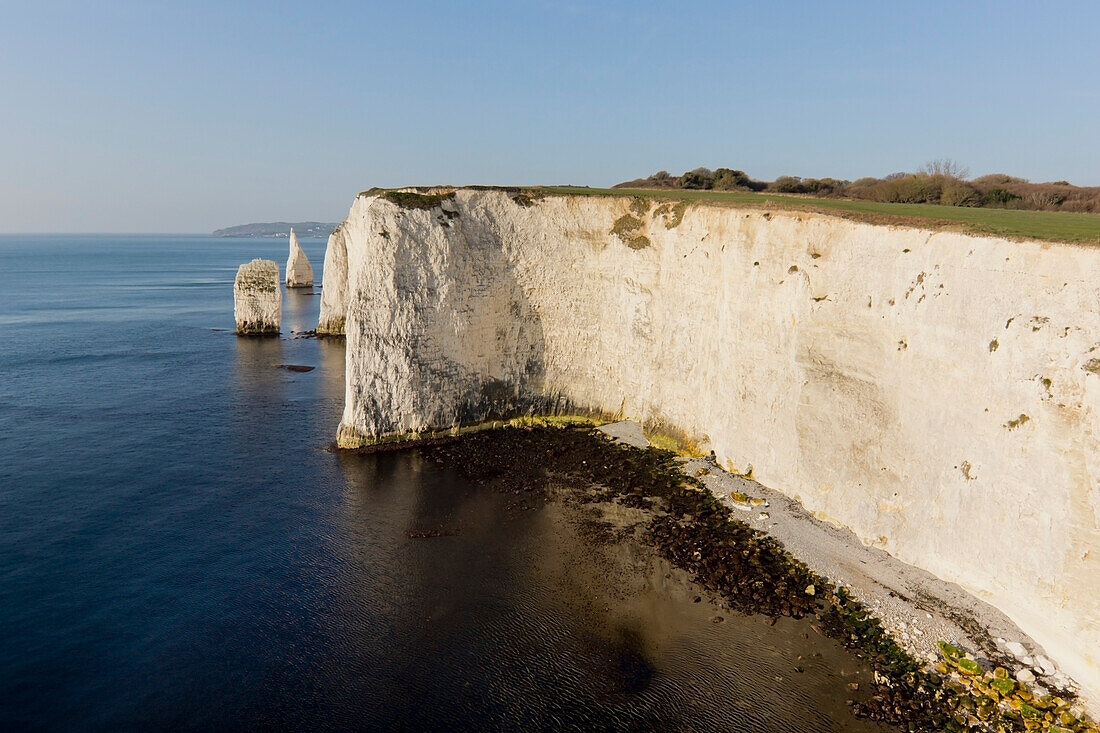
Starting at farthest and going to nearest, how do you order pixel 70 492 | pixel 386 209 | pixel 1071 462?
pixel 386 209 < pixel 70 492 < pixel 1071 462

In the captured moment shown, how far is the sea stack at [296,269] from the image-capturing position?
9331 cm

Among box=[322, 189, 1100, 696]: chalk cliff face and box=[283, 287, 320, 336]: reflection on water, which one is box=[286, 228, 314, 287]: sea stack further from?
box=[322, 189, 1100, 696]: chalk cliff face

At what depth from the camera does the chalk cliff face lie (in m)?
15.2

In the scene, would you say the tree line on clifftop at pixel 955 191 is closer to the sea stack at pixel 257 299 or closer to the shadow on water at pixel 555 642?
the shadow on water at pixel 555 642

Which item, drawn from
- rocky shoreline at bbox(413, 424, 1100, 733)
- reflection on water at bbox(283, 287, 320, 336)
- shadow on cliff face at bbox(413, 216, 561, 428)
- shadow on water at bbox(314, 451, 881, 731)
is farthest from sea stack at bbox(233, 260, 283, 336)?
shadow on water at bbox(314, 451, 881, 731)

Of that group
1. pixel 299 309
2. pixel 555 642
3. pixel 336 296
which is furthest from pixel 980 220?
→ pixel 299 309

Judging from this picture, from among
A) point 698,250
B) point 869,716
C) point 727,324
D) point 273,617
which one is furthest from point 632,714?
point 698,250

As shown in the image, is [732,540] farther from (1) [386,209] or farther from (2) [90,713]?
(1) [386,209]

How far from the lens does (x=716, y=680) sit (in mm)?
15102

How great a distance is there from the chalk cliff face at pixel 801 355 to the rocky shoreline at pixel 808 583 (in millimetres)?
1072

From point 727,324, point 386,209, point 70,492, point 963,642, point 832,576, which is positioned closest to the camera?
point 963,642

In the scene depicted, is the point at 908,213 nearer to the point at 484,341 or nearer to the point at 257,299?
the point at 484,341

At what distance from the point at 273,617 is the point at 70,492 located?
533 inches

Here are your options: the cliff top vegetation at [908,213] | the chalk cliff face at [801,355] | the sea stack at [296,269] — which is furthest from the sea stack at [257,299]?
the sea stack at [296,269]
